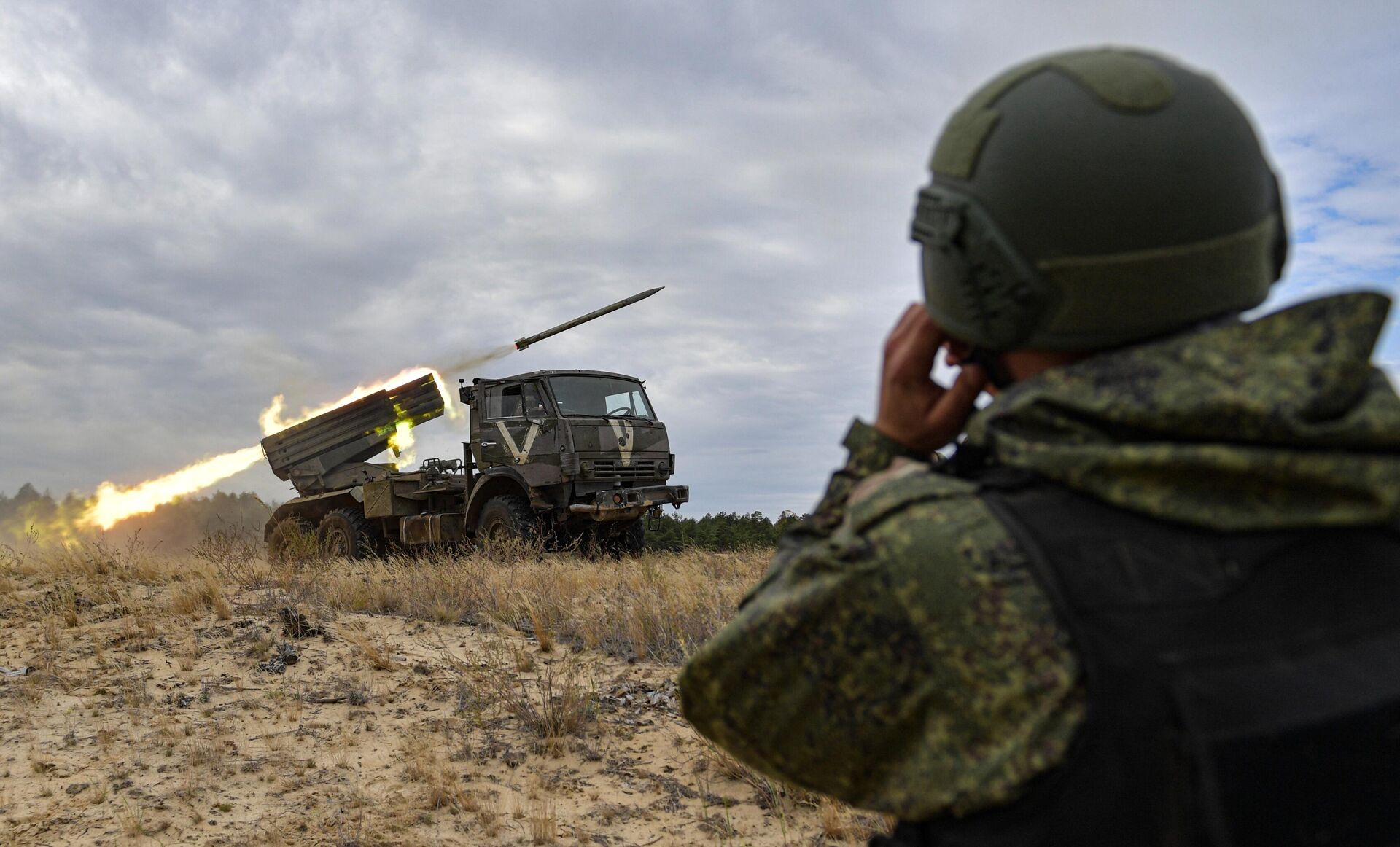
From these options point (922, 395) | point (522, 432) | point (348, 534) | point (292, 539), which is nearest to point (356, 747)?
point (922, 395)

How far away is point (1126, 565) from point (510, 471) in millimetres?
12647

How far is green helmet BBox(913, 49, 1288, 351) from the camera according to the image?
1168 mm

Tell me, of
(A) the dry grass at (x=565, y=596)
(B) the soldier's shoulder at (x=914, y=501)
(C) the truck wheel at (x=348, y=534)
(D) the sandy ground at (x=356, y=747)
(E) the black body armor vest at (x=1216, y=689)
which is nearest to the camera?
(E) the black body armor vest at (x=1216, y=689)

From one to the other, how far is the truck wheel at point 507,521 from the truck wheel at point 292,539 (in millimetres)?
2493

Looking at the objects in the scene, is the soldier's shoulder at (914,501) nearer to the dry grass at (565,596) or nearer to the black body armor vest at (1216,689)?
the black body armor vest at (1216,689)

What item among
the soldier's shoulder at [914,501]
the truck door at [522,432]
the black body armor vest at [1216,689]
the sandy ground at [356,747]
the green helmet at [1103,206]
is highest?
the truck door at [522,432]

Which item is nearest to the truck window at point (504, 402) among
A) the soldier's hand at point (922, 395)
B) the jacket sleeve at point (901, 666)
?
the soldier's hand at point (922, 395)

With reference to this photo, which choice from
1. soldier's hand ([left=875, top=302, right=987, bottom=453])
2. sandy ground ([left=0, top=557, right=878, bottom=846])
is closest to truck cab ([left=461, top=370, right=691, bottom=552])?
sandy ground ([left=0, top=557, right=878, bottom=846])

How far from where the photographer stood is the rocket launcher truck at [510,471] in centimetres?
1304

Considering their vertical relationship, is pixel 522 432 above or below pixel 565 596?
above

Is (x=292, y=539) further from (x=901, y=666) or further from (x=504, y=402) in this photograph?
(x=901, y=666)

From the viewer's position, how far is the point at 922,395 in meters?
1.41

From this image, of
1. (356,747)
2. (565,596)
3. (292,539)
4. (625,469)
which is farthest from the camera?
(292,539)

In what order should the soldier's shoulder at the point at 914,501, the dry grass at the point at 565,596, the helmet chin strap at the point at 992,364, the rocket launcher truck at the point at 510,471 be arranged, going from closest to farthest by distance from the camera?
1. the soldier's shoulder at the point at 914,501
2. the helmet chin strap at the point at 992,364
3. the dry grass at the point at 565,596
4. the rocket launcher truck at the point at 510,471
